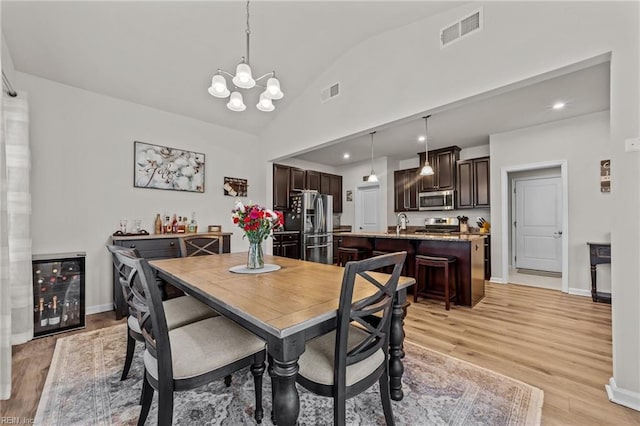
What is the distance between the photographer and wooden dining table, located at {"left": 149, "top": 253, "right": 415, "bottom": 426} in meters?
1.03

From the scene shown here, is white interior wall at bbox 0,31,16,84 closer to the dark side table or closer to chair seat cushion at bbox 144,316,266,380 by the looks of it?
chair seat cushion at bbox 144,316,266,380

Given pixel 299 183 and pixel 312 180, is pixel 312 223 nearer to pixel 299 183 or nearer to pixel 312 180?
pixel 299 183

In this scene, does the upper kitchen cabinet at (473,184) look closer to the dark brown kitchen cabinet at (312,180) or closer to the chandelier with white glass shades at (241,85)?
the dark brown kitchen cabinet at (312,180)

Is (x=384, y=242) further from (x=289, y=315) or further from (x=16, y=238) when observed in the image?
(x=16, y=238)

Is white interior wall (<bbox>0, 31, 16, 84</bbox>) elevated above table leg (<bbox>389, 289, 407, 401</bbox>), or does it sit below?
above

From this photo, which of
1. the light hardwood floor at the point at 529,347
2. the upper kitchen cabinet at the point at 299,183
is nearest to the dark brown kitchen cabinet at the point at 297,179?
the upper kitchen cabinet at the point at 299,183

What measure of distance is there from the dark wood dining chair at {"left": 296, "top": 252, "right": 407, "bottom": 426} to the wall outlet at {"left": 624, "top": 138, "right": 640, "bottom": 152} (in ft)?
5.43

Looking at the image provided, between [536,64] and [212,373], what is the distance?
9.63 ft

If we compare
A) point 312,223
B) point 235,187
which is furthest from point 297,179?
point 235,187

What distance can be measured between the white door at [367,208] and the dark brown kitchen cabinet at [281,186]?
213cm

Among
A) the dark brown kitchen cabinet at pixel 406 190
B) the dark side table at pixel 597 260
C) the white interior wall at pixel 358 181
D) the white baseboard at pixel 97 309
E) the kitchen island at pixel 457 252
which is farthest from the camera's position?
the white interior wall at pixel 358 181

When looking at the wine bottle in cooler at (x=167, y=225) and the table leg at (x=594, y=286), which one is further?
the wine bottle in cooler at (x=167, y=225)

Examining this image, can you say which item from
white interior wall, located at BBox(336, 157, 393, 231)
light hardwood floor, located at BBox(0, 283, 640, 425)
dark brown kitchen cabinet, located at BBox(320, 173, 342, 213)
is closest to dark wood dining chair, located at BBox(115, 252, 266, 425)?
light hardwood floor, located at BBox(0, 283, 640, 425)

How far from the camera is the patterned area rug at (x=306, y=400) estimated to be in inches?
59.8
